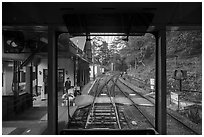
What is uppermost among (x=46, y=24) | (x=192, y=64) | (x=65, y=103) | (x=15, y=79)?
(x=46, y=24)

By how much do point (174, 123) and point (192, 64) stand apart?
147cm

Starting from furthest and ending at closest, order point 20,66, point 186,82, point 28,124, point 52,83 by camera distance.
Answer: point 186,82, point 20,66, point 28,124, point 52,83

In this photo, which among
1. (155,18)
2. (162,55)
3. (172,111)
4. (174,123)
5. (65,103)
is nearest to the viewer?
(155,18)

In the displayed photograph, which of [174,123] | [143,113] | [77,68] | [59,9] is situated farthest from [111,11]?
[77,68]

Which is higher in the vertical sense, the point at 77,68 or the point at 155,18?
the point at 155,18

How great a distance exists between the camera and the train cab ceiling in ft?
7.79

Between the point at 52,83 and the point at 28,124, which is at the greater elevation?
the point at 52,83

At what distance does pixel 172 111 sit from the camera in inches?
246

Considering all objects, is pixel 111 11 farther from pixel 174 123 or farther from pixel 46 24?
pixel 174 123

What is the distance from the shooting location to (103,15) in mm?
2758

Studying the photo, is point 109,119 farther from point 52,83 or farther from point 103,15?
point 103,15

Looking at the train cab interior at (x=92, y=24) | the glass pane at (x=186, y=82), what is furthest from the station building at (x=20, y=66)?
the glass pane at (x=186, y=82)

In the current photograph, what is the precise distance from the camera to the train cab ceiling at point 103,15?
238 centimetres

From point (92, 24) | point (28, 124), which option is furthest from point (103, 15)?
point (28, 124)
